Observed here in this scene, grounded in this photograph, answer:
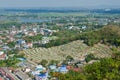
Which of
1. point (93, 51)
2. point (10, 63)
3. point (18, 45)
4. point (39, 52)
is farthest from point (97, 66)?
point (18, 45)

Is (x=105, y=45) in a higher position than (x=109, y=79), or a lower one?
lower

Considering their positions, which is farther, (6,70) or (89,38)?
(89,38)

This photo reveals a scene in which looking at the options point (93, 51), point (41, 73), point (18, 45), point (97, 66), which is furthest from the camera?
point (18, 45)

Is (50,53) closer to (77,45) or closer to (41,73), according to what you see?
(77,45)

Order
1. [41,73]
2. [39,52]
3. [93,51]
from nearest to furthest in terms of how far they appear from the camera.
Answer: [41,73] < [93,51] < [39,52]

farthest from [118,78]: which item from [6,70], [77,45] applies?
[77,45]

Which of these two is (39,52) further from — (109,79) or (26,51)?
(109,79)
